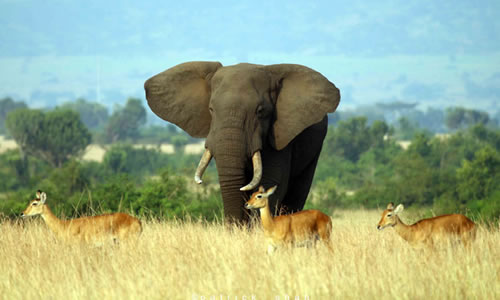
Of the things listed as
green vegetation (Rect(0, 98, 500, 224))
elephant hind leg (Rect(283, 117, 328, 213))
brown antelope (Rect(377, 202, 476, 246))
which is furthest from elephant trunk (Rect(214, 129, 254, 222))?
brown antelope (Rect(377, 202, 476, 246))

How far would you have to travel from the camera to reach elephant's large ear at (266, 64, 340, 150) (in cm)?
1154

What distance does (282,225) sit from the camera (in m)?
8.51

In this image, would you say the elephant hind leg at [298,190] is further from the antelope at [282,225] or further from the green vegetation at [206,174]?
the antelope at [282,225]

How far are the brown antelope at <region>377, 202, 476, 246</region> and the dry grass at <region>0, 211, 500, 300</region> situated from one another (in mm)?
205

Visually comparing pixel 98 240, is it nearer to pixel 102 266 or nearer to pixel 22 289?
pixel 102 266

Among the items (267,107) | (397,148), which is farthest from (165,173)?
(397,148)

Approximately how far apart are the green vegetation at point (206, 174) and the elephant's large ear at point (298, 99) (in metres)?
3.21

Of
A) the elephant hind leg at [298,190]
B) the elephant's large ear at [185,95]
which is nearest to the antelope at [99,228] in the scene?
the elephant's large ear at [185,95]

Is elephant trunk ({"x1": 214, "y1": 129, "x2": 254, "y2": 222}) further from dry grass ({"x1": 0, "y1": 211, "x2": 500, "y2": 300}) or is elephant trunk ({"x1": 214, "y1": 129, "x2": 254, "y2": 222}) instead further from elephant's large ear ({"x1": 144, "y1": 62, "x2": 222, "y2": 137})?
elephant's large ear ({"x1": 144, "y1": 62, "x2": 222, "y2": 137})

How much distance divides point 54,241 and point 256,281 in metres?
3.56

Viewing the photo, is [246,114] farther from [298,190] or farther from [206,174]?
[206,174]

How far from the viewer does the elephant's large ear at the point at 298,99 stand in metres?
11.5

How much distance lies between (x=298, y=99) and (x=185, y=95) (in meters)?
1.82

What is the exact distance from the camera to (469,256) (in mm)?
8266
